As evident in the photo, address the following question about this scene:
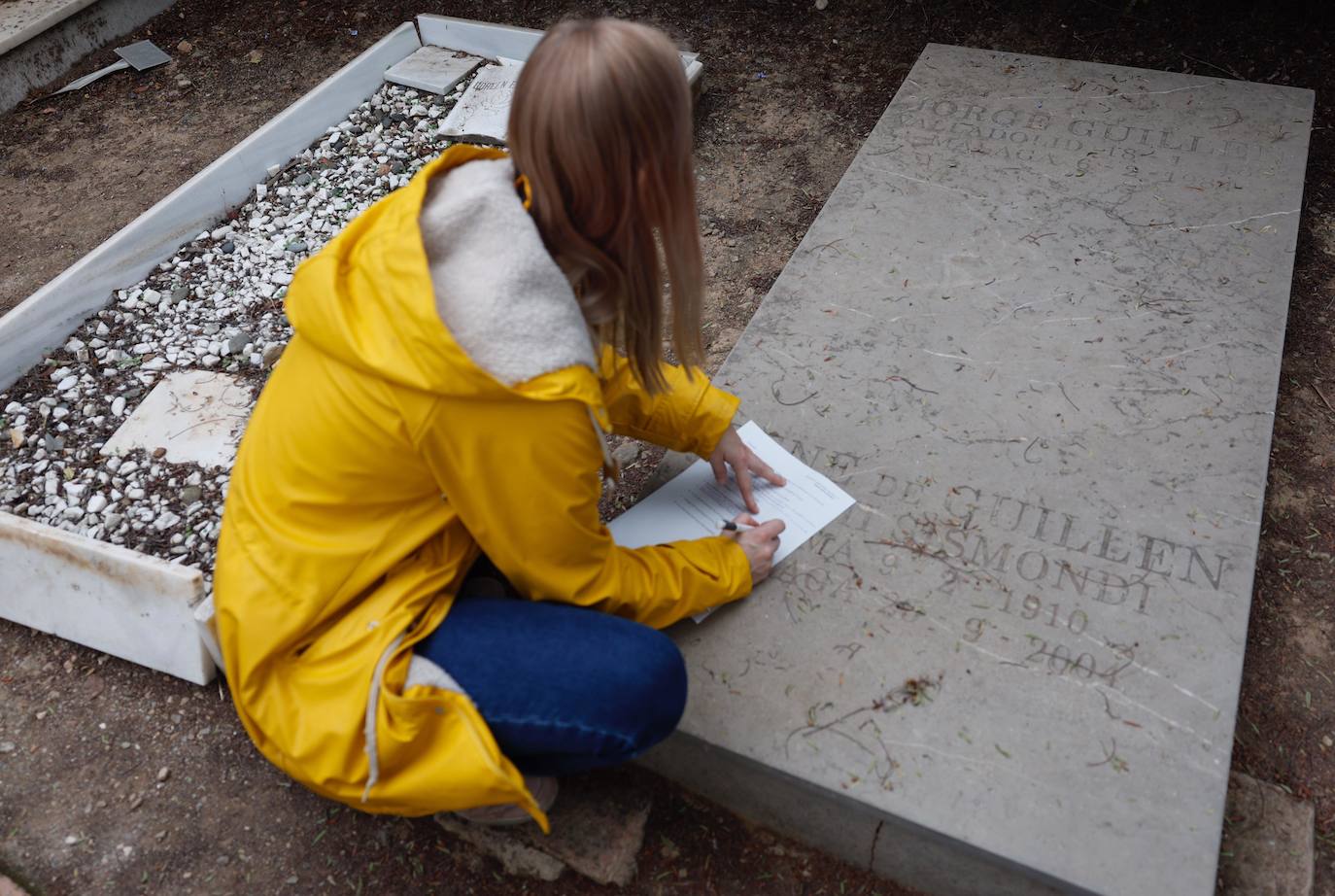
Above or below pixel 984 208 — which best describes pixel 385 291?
above

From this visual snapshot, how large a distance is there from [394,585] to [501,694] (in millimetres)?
263

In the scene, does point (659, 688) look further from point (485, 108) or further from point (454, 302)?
point (485, 108)

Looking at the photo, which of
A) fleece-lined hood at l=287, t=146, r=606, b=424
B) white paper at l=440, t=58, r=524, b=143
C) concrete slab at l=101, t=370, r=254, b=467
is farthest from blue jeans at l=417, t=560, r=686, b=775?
white paper at l=440, t=58, r=524, b=143

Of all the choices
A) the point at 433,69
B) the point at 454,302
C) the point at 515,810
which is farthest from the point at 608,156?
the point at 433,69

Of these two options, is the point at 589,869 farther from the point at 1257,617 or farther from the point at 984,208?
the point at 984,208

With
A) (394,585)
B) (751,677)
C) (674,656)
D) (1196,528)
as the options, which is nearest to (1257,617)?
(1196,528)

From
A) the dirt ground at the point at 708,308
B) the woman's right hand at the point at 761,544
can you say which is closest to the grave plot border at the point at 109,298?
the dirt ground at the point at 708,308

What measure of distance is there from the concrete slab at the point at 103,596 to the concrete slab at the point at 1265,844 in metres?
2.21

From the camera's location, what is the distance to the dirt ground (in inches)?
81.0

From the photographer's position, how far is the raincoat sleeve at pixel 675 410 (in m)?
2.05

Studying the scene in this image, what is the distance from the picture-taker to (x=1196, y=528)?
7.20 feet

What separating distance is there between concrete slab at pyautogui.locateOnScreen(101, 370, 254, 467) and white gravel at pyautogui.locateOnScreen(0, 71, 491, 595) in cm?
4

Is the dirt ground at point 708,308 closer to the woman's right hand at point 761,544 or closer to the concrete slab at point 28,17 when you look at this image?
the concrete slab at point 28,17

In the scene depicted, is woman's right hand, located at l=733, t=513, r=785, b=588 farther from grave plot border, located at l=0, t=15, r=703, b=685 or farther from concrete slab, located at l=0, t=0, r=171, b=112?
concrete slab, located at l=0, t=0, r=171, b=112
